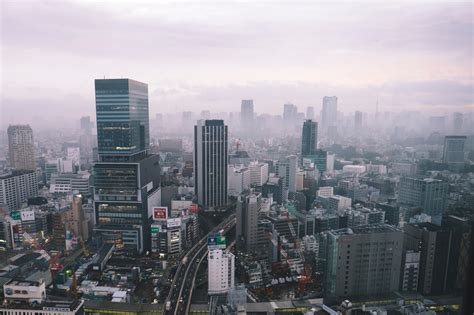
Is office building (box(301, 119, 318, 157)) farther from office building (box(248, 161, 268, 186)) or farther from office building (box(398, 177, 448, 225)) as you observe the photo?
office building (box(398, 177, 448, 225))

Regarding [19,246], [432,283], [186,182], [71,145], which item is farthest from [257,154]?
[432,283]

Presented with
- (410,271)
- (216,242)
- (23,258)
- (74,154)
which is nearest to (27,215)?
(23,258)

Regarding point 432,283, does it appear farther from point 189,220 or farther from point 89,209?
point 89,209

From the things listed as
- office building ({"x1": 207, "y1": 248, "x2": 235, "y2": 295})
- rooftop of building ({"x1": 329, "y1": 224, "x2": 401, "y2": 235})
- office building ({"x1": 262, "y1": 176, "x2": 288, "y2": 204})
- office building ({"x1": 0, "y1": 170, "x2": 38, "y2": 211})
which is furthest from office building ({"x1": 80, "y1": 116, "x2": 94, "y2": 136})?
rooftop of building ({"x1": 329, "y1": 224, "x2": 401, "y2": 235})

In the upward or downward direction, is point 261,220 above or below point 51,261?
above

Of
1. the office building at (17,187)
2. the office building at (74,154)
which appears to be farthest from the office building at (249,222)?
the office building at (74,154)

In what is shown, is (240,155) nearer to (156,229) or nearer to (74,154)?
(74,154)

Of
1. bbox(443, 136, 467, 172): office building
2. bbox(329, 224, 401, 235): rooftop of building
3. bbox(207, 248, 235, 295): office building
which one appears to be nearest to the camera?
bbox(443, 136, 467, 172): office building
